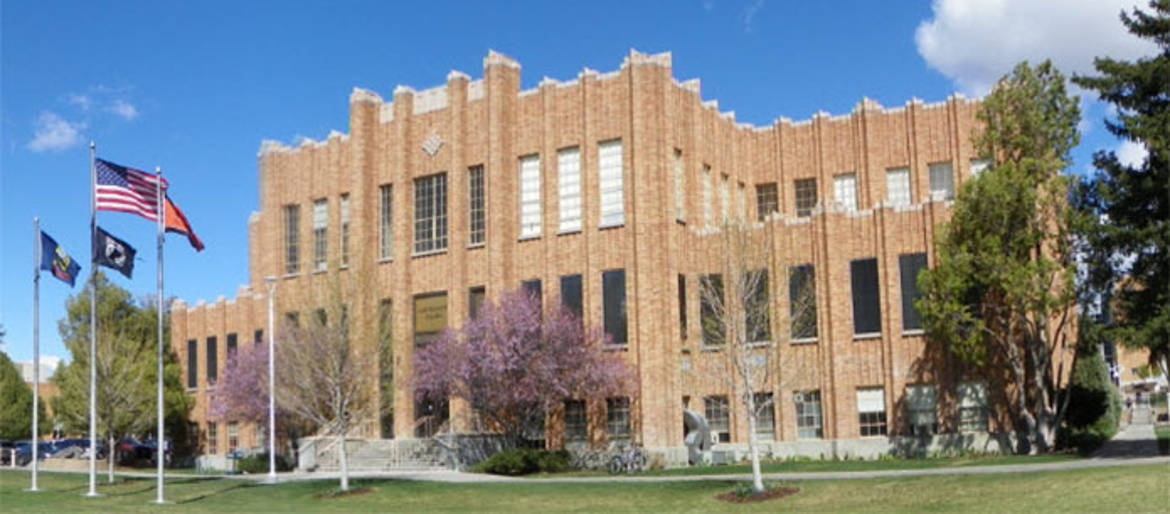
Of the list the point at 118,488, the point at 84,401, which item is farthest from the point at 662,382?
the point at 84,401

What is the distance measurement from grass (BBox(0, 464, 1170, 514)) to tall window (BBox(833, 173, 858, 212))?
20.9m

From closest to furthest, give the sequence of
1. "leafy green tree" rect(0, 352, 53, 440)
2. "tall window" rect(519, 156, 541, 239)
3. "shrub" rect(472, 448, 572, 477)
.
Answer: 1. "shrub" rect(472, 448, 572, 477)
2. "tall window" rect(519, 156, 541, 239)
3. "leafy green tree" rect(0, 352, 53, 440)

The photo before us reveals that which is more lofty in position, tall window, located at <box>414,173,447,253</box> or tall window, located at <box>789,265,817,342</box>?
tall window, located at <box>414,173,447,253</box>

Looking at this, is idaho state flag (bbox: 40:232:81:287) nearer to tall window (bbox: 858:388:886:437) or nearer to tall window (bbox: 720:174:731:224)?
tall window (bbox: 720:174:731:224)

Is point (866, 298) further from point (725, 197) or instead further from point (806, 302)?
point (725, 197)

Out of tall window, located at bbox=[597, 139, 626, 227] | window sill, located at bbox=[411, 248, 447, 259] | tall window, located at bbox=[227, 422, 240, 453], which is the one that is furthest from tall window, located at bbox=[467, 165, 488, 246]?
tall window, located at bbox=[227, 422, 240, 453]

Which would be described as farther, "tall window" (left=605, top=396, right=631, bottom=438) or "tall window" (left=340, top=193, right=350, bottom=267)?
"tall window" (left=340, top=193, right=350, bottom=267)

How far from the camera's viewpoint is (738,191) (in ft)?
166

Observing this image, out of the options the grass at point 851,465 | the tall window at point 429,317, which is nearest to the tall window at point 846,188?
the grass at point 851,465

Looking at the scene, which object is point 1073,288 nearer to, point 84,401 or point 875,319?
point 875,319

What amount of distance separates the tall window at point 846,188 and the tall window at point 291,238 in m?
24.3

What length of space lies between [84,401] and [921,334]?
3431cm

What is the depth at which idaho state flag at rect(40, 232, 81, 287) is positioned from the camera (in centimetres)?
3941

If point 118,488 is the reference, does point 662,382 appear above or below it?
above
